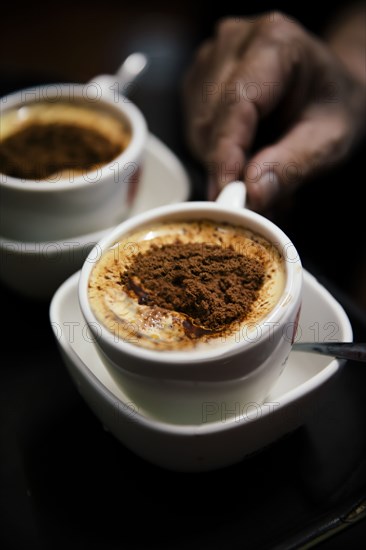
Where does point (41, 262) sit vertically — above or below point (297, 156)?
below

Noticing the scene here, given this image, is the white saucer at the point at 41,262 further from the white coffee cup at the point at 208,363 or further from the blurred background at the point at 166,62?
the blurred background at the point at 166,62

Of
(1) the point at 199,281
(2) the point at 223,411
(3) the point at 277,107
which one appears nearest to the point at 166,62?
(3) the point at 277,107

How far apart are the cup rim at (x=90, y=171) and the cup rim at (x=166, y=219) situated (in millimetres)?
246

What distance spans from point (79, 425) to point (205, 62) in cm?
104

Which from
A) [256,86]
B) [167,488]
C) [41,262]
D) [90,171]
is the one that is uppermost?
[256,86]

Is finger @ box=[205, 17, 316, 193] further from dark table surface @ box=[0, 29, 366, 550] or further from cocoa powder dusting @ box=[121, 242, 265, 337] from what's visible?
dark table surface @ box=[0, 29, 366, 550]

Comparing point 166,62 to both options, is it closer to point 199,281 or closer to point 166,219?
point 166,219

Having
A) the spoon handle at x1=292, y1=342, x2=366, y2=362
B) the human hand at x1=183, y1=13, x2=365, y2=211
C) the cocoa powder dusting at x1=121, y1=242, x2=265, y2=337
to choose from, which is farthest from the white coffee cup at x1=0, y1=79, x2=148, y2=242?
the spoon handle at x1=292, y1=342, x2=366, y2=362

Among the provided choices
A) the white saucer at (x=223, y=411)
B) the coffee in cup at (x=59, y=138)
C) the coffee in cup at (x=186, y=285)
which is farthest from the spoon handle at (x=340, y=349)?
the coffee in cup at (x=59, y=138)

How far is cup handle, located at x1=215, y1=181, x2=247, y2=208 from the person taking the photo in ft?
3.35

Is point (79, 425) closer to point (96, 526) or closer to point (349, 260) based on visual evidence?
point (96, 526)

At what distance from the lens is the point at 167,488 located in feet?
3.04

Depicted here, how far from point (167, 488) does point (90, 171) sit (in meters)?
0.65

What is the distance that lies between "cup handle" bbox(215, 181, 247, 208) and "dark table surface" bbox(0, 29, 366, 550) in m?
0.33
